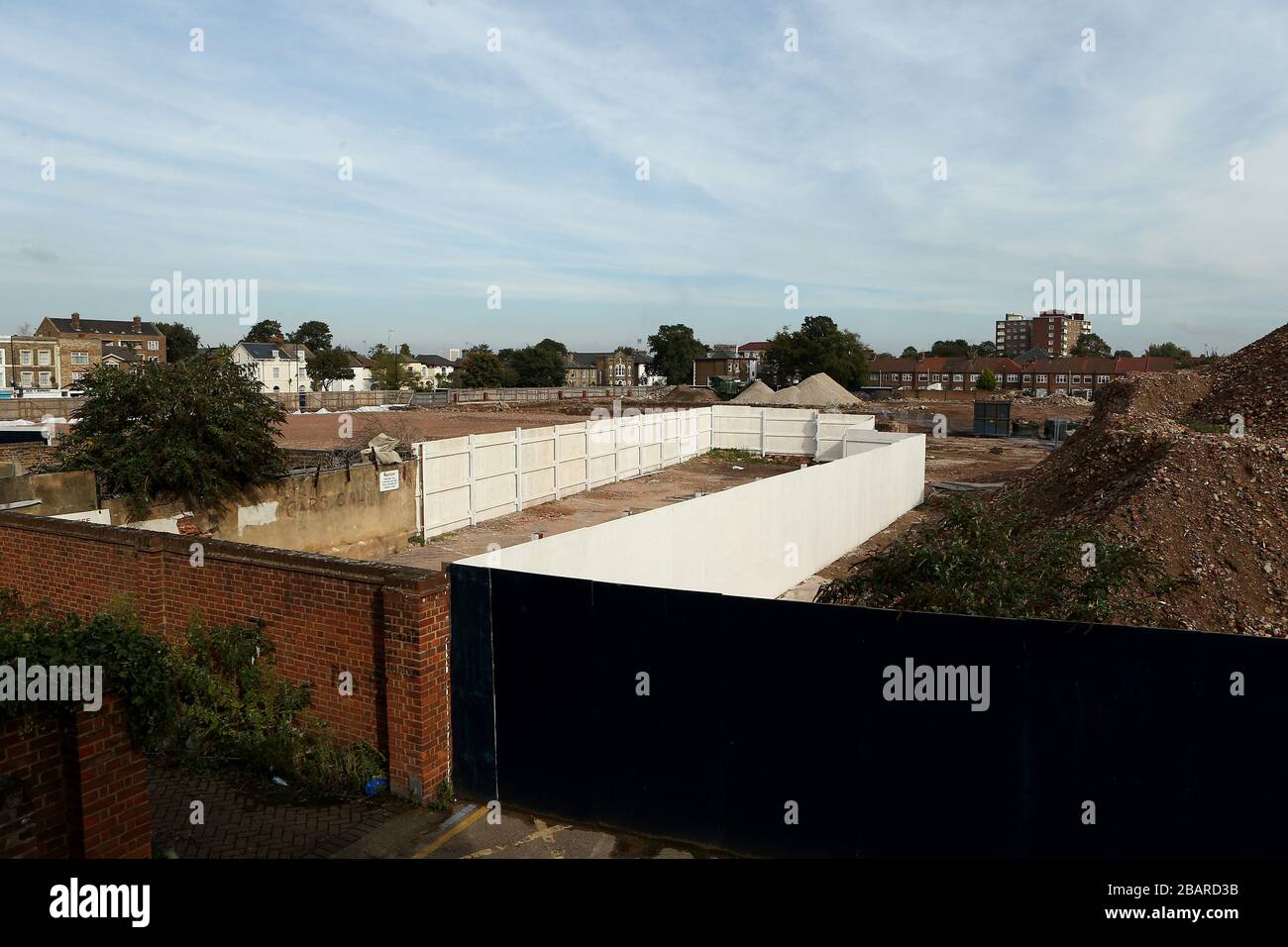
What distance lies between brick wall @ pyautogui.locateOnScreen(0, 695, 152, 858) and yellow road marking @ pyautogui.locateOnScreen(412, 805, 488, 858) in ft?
5.85

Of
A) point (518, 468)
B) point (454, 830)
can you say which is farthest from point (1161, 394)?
point (454, 830)

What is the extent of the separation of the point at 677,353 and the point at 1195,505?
123979 millimetres

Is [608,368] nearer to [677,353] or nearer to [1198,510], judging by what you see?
[677,353]

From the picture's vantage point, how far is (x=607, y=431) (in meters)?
26.2

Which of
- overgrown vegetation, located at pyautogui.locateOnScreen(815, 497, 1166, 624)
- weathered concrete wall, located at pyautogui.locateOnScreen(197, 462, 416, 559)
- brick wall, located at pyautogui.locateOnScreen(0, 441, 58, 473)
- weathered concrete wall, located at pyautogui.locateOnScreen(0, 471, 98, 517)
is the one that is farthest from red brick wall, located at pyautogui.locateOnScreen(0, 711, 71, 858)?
brick wall, located at pyautogui.locateOnScreen(0, 441, 58, 473)

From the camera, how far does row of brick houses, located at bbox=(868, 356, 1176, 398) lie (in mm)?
105812

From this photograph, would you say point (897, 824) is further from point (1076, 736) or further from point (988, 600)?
point (988, 600)

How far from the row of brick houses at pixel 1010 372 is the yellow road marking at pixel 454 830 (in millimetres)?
102665

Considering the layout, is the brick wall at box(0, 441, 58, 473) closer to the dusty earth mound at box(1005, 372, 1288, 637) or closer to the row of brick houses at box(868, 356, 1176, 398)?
the dusty earth mound at box(1005, 372, 1288, 637)

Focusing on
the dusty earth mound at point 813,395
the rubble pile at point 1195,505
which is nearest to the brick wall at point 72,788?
the rubble pile at point 1195,505

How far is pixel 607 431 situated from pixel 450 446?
7.95 metres
